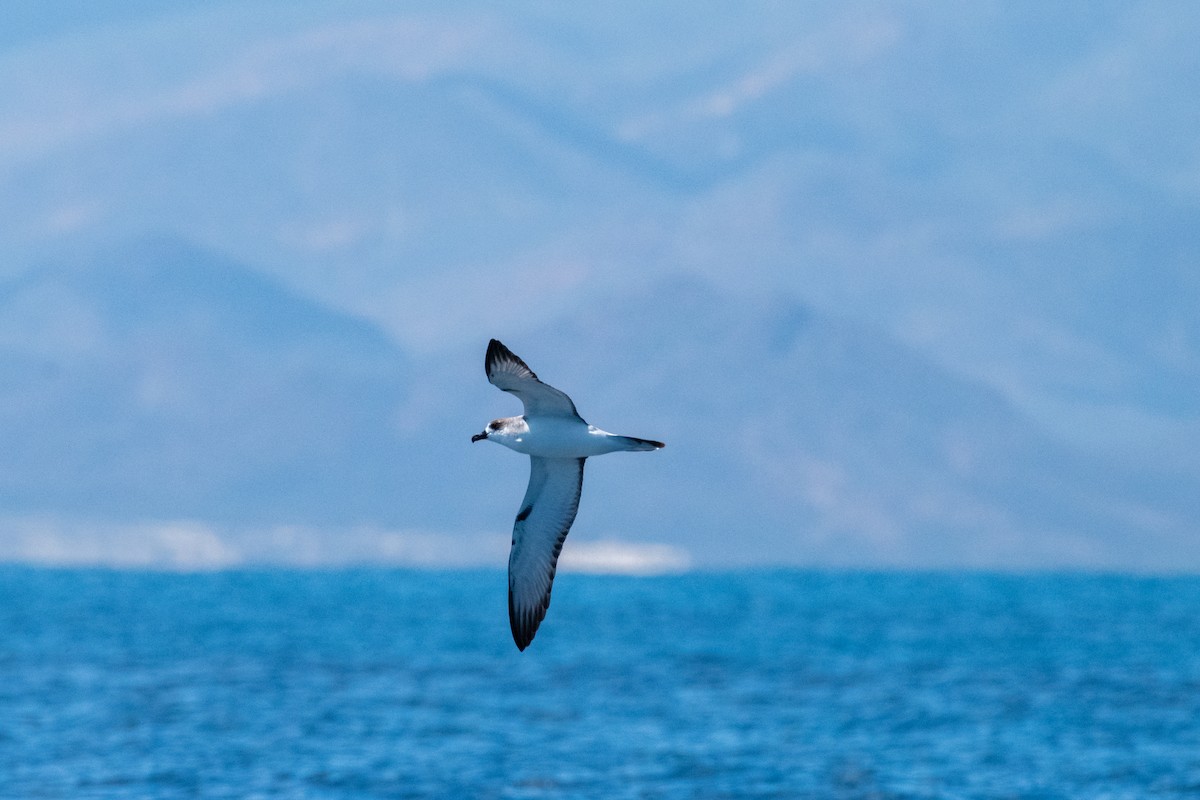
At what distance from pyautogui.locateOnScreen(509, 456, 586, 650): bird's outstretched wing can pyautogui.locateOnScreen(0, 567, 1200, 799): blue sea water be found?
16.2 m

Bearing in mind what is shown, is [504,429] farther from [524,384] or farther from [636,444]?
[636,444]

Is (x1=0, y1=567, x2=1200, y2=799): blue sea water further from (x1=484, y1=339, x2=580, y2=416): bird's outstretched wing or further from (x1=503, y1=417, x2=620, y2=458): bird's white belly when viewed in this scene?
(x1=484, y1=339, x2=580, y2=416): bird's outstretched wing

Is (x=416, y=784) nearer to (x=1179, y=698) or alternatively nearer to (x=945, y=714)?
(x=945, y=714)

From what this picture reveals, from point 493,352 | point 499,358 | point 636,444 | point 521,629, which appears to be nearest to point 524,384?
point 499,358

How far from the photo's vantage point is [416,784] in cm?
3941

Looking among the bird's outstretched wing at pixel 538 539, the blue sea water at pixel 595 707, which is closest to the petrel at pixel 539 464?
the bird's outstretched wing at pixel 538 539

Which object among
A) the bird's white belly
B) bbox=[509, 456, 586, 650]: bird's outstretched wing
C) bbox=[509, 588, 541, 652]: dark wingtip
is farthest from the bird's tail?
bbox=[509, 588, 541, 652]: dark wingtip

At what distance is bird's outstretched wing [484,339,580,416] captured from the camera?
19.1 m

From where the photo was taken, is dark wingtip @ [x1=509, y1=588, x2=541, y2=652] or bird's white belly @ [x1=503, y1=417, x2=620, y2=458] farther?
dark wingtip @ [x1=509, y1=588, x2=541, y2=652]

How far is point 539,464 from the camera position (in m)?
22.0

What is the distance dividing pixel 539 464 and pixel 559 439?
154 cm

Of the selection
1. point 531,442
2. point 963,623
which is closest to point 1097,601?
point 963,623

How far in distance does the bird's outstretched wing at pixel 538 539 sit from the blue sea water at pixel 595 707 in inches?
637

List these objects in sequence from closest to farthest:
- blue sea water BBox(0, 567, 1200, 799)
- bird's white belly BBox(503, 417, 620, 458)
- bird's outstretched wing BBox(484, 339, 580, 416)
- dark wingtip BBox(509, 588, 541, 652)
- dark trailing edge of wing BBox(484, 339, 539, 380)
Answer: dark trailing edge of wing BBox(484, 339, 539, 380) → bird's outstretched wing BBox(484, 339, 580, 416) → bird's white belly BBox(503, 417, 620, 458) → dark wingtip BBox(509, 588, 541, 652) → blue sea water BBox(0, 567, 1200, 799)
